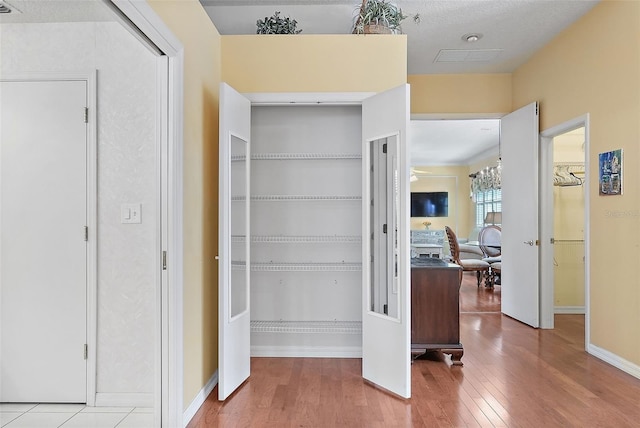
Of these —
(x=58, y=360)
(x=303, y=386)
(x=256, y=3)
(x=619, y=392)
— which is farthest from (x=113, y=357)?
(x=619, y=392)

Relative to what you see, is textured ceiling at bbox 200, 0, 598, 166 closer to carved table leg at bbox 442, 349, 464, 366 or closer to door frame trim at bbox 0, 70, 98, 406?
door frame trim at bbox 0, 70, 98, 406

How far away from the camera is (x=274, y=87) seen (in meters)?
3.20

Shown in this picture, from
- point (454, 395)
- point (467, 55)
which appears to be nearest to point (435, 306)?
point (454, 395)

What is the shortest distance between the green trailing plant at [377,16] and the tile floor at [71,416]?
325cm

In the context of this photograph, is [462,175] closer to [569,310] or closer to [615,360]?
[569,310]

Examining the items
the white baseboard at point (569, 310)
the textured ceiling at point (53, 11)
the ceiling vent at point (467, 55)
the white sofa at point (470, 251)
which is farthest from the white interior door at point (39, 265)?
the white sofa at point (470, 251)

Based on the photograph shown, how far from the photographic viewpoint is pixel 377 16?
3211 millimetres

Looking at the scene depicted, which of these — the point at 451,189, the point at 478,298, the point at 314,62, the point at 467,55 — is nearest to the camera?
the point at 314,62

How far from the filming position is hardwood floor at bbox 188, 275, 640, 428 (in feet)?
7.73

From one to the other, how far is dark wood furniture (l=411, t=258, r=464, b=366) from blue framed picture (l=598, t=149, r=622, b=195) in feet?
4.84

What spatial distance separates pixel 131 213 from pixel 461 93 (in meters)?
4.13

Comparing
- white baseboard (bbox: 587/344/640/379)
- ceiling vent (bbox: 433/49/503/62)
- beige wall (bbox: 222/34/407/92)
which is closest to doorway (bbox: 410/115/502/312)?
ceiling vent (bbox: 433/49/503/62)

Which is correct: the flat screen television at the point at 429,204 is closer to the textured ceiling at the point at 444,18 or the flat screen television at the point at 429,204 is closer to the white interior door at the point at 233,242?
the textured ceiling at the point at 444,18

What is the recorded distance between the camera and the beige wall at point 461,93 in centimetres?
491
